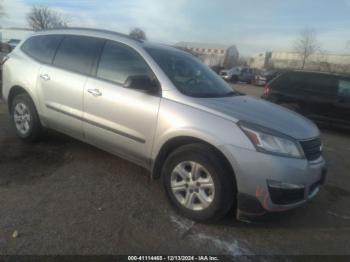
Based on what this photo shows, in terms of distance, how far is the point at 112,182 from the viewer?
431 cm

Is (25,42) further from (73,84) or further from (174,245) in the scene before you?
(174,245)

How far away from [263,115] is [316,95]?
627 centimetres

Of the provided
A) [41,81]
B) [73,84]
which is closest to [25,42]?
[41,81]

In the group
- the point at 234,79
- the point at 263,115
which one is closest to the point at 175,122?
the point at 263,115

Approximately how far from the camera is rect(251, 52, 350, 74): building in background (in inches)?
2245

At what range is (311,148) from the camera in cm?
351

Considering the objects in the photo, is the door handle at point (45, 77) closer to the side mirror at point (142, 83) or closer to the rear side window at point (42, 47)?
the rear side window at point (42, 47)

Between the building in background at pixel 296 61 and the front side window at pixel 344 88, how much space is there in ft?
151

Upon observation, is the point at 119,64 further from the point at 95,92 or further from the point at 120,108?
the point at 120,108

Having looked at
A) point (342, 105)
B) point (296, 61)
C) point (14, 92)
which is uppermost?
point (296, 61)

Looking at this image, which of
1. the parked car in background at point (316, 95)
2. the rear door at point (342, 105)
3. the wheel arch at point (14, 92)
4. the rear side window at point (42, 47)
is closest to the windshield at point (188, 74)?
the rear side window at point (42, 47)

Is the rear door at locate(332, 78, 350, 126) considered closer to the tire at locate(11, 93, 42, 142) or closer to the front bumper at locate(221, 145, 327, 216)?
the front bumper at locate(221, 145, 327, 216)

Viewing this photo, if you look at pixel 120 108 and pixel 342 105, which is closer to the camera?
pixel 120 108

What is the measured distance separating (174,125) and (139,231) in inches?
43.2
